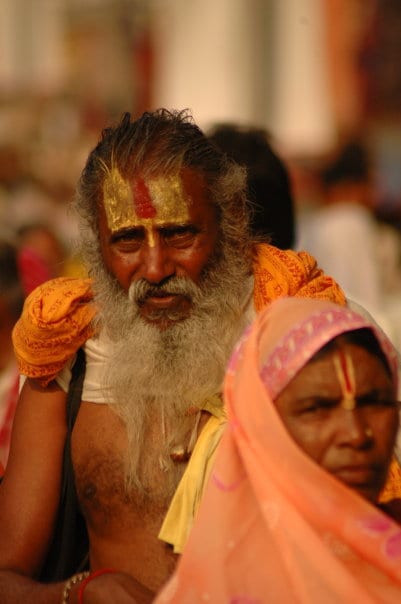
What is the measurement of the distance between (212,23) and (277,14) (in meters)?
1.37

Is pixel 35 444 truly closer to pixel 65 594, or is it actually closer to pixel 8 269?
pixel 65 594

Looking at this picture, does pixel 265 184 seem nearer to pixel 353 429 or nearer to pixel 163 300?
pixel 163 300

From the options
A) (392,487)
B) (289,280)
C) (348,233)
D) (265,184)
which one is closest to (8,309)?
(265,184)

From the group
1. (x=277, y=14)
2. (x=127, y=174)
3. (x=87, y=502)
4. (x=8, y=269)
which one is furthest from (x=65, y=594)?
(x=277, y=14)

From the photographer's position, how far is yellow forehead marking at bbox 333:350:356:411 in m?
3.65

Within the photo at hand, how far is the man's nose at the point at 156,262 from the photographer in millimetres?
4520

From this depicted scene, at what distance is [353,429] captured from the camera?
11.9 feet

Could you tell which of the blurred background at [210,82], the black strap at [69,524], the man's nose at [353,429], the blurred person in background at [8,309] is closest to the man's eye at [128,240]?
the black strap at [69,524]

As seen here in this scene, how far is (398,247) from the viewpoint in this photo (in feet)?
38.2

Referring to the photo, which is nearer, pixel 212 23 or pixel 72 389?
pixel 72 389

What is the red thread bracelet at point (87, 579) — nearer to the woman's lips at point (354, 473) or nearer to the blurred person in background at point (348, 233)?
the woman's lips at point (354, 473)

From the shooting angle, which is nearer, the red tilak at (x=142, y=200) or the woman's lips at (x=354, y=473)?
the woman's lips at (x=354, y=473)

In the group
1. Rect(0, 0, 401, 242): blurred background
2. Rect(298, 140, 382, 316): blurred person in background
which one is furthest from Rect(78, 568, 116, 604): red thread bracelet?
Rect(0, 0, 401, 242): blurred background

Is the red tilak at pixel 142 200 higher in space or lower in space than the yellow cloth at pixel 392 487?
higher
